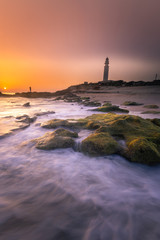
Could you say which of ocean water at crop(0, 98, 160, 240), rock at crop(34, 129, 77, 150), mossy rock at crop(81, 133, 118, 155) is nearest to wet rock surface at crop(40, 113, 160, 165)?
mossy rock at crop(81, 133, 118, 155)

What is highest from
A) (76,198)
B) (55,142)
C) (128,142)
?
(128,142)

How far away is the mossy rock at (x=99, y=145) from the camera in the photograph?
278 cm

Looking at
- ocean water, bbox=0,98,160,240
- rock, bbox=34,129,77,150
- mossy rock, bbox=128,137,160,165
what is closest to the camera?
ocean water, bbox=0,98,160,240

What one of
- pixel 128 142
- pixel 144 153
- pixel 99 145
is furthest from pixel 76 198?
pixel 128 142

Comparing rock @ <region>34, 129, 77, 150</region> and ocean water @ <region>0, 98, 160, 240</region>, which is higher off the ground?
rock @ <region>34, 129, 77, 150</region>

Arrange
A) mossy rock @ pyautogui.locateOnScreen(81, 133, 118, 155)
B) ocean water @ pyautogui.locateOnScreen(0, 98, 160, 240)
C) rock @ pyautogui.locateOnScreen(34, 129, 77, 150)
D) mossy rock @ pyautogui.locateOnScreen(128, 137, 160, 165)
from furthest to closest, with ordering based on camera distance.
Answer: rock @ pyautogui.locateOnScreen(34, 129, 77, 150) < mossy rock @ pyautogui.locateOnScreen(81, 133, 118, 155) < mossy rock @ pyautogui.locateOnScreen(128, 137, 160, 165) < ocean water @ pyautogui.locateOnScreen(0, 98, 160, 240)

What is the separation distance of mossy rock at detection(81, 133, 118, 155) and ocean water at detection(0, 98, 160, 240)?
0.50 feet

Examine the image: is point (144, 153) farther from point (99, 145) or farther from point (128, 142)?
point (99, 145)

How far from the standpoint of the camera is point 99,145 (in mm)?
2828

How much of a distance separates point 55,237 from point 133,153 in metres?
1.94

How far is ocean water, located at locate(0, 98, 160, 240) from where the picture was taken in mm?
1387

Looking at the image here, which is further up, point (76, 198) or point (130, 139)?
point (130, 139)

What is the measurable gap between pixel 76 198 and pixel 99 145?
4.13 ft

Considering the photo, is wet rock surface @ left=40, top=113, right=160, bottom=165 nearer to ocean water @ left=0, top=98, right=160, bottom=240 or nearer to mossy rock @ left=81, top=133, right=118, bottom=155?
mossy rock @ left=81, top=133, right=118, bottom=155
